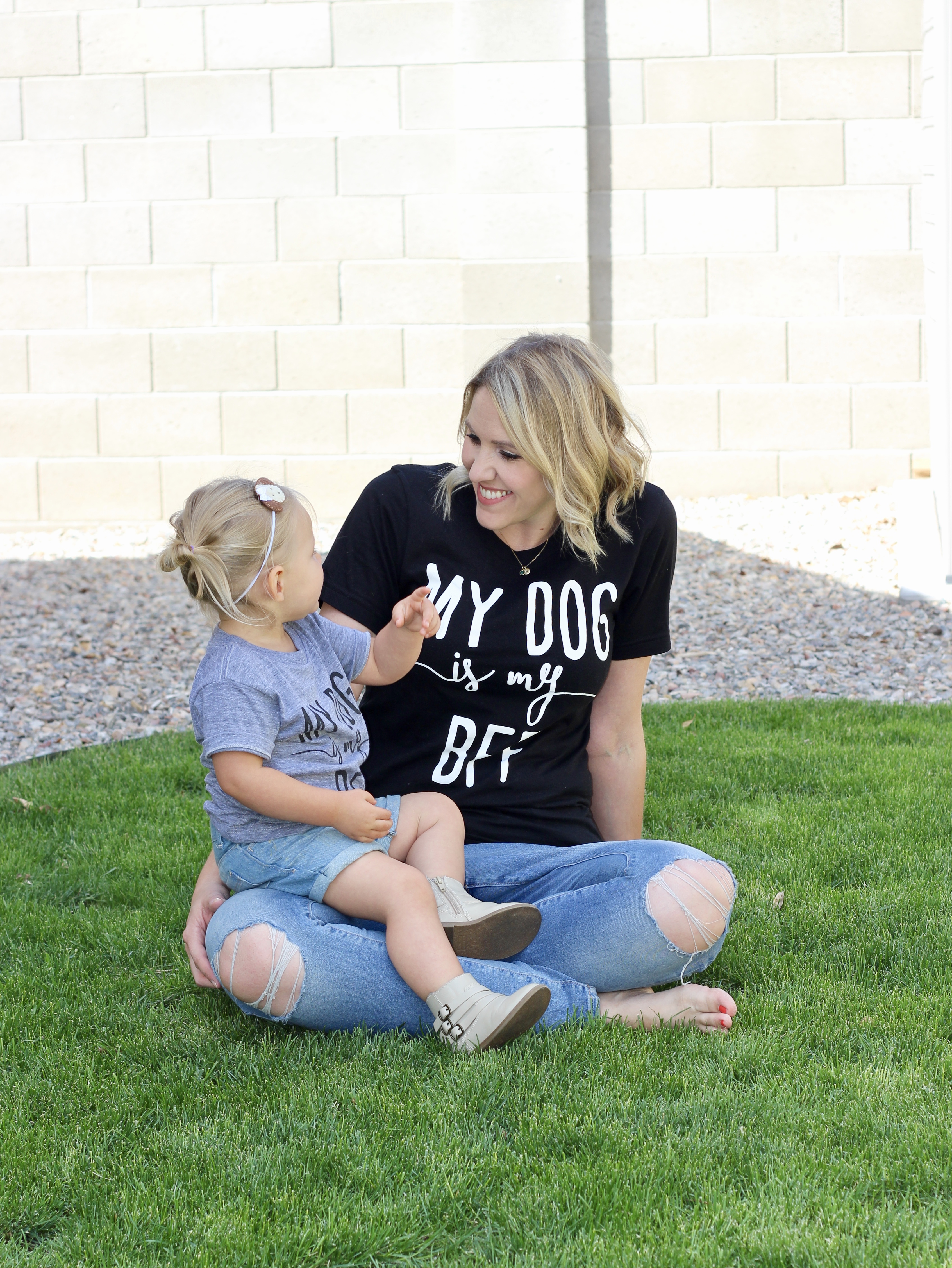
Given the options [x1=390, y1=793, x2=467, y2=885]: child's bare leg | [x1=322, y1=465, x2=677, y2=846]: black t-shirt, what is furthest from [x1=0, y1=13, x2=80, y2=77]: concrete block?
[x1=390, y1=793, x2=467, y2=885]: child's bare leg

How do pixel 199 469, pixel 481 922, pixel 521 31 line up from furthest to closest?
1. pixel 199 469
2. pixel 521 31
3. pixel 481 922

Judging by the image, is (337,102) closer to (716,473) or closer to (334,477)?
(334,477)

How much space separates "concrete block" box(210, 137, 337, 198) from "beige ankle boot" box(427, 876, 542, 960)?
612cm

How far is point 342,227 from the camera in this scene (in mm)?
7598

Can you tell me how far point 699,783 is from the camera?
3.75 meters

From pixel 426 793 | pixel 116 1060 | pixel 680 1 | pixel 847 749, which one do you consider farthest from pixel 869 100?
pixel 116 1060

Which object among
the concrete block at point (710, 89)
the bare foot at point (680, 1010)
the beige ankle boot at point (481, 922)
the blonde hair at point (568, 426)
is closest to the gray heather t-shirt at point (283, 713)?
the beige ankle boot at point (481, 922)

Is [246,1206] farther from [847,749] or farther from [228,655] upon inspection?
[847,749]

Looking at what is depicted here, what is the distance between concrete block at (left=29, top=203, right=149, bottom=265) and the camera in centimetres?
767

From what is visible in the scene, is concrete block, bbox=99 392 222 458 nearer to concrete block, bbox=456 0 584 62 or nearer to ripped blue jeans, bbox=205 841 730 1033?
concrete block, bbox=456 0 584 62

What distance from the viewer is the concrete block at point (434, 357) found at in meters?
7.71

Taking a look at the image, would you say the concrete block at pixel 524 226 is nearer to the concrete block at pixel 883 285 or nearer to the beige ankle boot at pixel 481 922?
the concrete block at pixel 883 285

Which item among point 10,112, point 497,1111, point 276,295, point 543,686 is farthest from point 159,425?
point 497,1111

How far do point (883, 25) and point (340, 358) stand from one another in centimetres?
360
